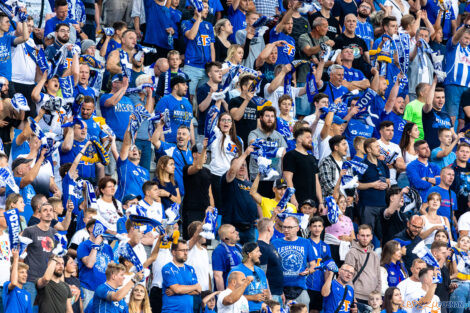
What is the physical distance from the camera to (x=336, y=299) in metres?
12.9

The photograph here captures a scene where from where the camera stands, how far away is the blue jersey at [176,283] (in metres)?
12.0

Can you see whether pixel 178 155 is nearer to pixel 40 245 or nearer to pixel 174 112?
pixel 174 112

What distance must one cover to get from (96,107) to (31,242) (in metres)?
3.96

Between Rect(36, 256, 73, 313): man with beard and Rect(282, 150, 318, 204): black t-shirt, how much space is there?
366 cm

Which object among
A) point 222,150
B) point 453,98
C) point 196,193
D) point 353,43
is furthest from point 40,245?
point 453,98

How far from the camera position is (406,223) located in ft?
49.0

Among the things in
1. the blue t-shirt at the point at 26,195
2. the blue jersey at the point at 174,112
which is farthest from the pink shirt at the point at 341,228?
Answer: the blue t-shirt at the point at 26,195

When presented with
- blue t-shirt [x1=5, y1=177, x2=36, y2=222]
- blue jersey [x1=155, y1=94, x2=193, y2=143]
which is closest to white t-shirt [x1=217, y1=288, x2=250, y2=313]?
blue t-shirt [x1=5, y1=177, x2=36, y2=222]

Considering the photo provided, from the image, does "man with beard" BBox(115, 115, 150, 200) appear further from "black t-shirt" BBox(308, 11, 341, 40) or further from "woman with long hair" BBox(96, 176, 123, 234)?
"black t-shirt" BBox(308, 11, 341, 40)

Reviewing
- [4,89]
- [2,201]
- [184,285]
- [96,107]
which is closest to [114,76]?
[96,107]

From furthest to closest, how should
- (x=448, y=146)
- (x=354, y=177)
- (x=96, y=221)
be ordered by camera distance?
(x=448, y=146) → (x=354, y=177) → (x=96, y=221)

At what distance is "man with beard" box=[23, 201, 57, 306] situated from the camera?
38.5ft

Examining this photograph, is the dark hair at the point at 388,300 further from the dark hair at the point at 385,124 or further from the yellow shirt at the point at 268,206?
the dark hair at the point at 385,124

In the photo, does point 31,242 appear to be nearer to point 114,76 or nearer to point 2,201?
point 2,201
